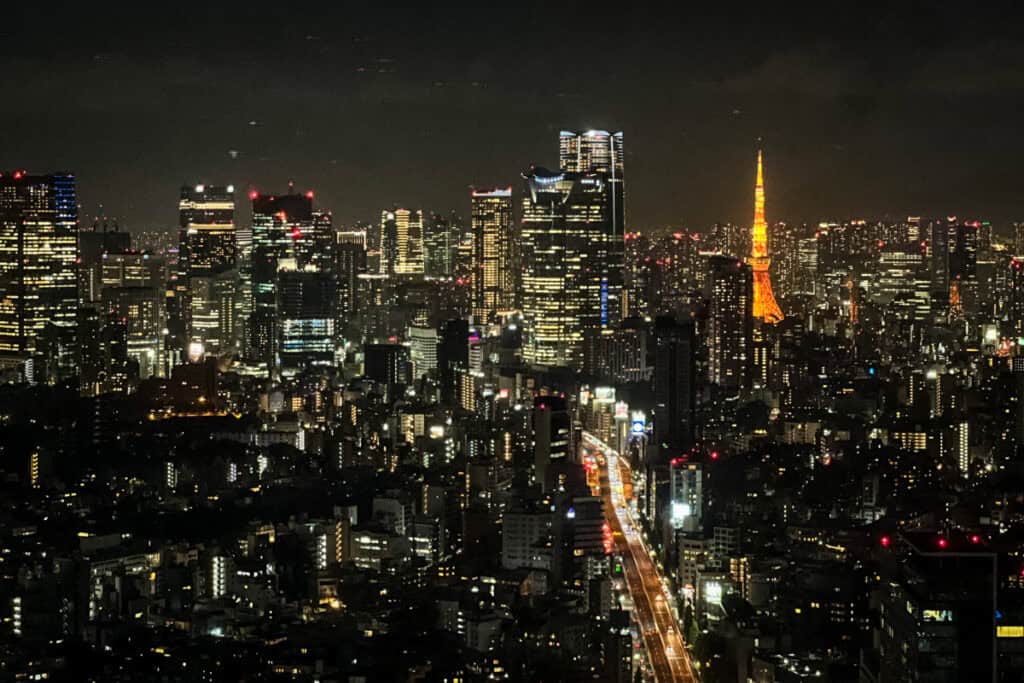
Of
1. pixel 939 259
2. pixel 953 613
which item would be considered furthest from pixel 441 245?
pixel 953 613

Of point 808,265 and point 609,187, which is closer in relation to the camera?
point 808,265

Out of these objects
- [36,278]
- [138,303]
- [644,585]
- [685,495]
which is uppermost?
[36,278]

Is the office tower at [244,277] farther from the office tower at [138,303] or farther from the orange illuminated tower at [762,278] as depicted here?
the orange illuminated tower at [762,278]

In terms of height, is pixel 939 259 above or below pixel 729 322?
above

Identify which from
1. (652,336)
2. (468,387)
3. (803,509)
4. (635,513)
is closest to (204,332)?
(468,387)

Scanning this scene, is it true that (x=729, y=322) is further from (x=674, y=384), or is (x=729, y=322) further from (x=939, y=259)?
(x=939, y=259)

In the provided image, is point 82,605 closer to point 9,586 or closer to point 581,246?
point 9,586

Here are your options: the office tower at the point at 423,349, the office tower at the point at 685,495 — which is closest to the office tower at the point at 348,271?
the office tower at the point at 423,349

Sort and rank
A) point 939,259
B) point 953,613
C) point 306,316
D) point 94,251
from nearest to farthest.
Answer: point 953,613
point 939,259
point 94,251
point 306,316
